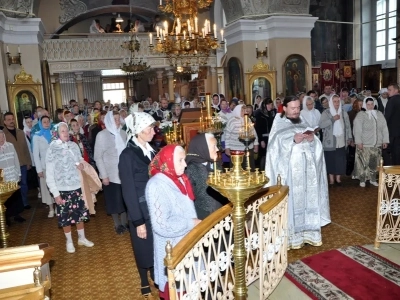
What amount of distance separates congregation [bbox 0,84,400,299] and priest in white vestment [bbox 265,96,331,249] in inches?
0.4

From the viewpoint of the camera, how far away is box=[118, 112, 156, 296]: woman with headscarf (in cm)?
297

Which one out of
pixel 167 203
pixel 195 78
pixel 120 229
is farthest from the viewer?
pixel 195 78

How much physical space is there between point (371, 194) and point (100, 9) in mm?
19453

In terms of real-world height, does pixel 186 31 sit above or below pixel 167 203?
above

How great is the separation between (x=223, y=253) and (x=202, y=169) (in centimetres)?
67

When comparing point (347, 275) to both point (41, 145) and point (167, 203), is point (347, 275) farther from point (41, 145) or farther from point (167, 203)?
point (41, 145)

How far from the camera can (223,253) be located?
2.68m

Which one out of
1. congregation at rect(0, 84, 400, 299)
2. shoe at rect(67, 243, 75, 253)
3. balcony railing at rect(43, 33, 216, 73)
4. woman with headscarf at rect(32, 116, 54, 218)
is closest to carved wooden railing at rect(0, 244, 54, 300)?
congregation at rect(0, 84, 400, 299)

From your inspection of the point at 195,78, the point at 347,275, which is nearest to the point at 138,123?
the point at 347,275

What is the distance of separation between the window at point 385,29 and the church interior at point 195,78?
48 mm

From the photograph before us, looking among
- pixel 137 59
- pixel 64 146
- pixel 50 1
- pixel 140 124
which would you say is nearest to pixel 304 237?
pixel 140 124

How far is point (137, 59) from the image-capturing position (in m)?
17.6

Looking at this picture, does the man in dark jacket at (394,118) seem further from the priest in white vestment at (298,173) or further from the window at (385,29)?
the window at (385,29)

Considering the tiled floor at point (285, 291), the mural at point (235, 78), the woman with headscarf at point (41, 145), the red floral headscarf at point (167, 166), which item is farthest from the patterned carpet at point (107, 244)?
the mural at point (235, 78)
